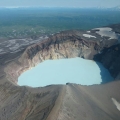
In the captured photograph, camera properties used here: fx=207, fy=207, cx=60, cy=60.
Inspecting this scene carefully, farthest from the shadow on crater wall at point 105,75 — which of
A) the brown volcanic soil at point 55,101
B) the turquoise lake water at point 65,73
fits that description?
the brown volcanic soil at point 55,101

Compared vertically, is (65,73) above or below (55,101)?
below

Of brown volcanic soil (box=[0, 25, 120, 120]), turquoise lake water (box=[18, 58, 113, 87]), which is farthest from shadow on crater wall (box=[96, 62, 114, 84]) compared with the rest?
brown volcanic soil (box=[0, 25, 120, 120])

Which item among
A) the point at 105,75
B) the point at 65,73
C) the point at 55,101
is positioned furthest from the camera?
the point at 65,73

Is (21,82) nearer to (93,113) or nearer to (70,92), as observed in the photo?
(70,92)

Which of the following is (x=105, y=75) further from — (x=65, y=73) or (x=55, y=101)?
(x=55, y=101)

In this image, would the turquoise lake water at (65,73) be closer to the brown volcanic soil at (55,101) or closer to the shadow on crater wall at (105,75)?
the shadow on crater wall at (105,75)

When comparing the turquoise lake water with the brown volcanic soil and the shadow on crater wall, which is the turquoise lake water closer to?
the shadow on crater wall

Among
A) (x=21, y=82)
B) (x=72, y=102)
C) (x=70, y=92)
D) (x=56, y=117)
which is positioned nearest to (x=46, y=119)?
(x=56, y=117)

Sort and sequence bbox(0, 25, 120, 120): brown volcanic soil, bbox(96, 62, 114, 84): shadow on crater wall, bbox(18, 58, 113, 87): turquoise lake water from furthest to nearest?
bbox(96, 62, 114, 84): shadow on crater wall, bbox(18, 58, 113, 87): turquoise lake water, bbox(0, 25, 120, 120): brown volcanic soil

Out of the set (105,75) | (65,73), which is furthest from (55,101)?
(105,75)

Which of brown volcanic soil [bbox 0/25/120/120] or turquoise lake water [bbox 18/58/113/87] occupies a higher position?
brown volcanic soil [bbox 0/25/120/120]
